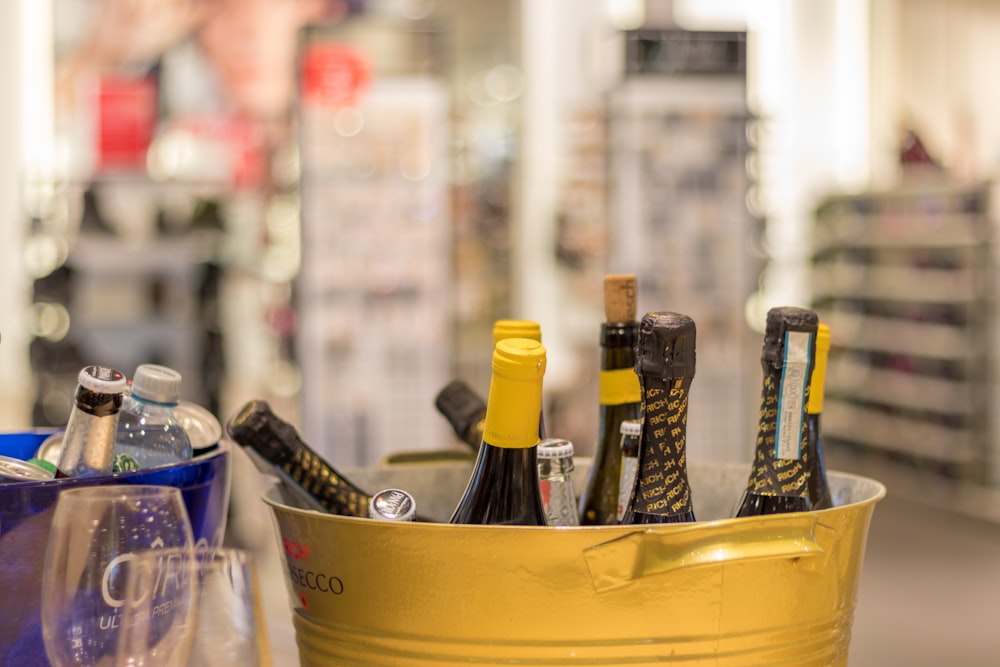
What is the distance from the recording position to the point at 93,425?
2.15ft

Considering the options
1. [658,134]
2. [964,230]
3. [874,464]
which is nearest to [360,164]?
[658,134]

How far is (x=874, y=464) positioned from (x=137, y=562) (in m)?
→ 7.44

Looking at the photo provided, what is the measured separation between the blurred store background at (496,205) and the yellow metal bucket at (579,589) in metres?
0.53

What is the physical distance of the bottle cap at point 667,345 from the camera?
64 centimetres

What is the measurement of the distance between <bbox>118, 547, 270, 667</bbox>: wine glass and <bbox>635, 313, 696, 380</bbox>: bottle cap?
27 centimetres

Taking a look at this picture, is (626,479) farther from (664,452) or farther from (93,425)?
(93,425)

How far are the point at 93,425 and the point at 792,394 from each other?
410 millimetres

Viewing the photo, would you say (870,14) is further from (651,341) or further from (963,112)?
(651,341)

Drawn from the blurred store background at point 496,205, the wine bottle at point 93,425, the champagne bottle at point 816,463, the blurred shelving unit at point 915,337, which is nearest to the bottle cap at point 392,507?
the wine bottle at point 93,425

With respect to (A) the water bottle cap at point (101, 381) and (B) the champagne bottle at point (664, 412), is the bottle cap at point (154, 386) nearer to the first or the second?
(A) the water bottle cap at point (101, 381)

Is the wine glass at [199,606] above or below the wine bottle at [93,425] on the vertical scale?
below

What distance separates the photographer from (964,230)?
21.5 ft

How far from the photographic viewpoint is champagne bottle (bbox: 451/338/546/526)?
0.64 meters

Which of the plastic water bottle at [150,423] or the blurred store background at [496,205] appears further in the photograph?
the blurred store background at [496,205]
